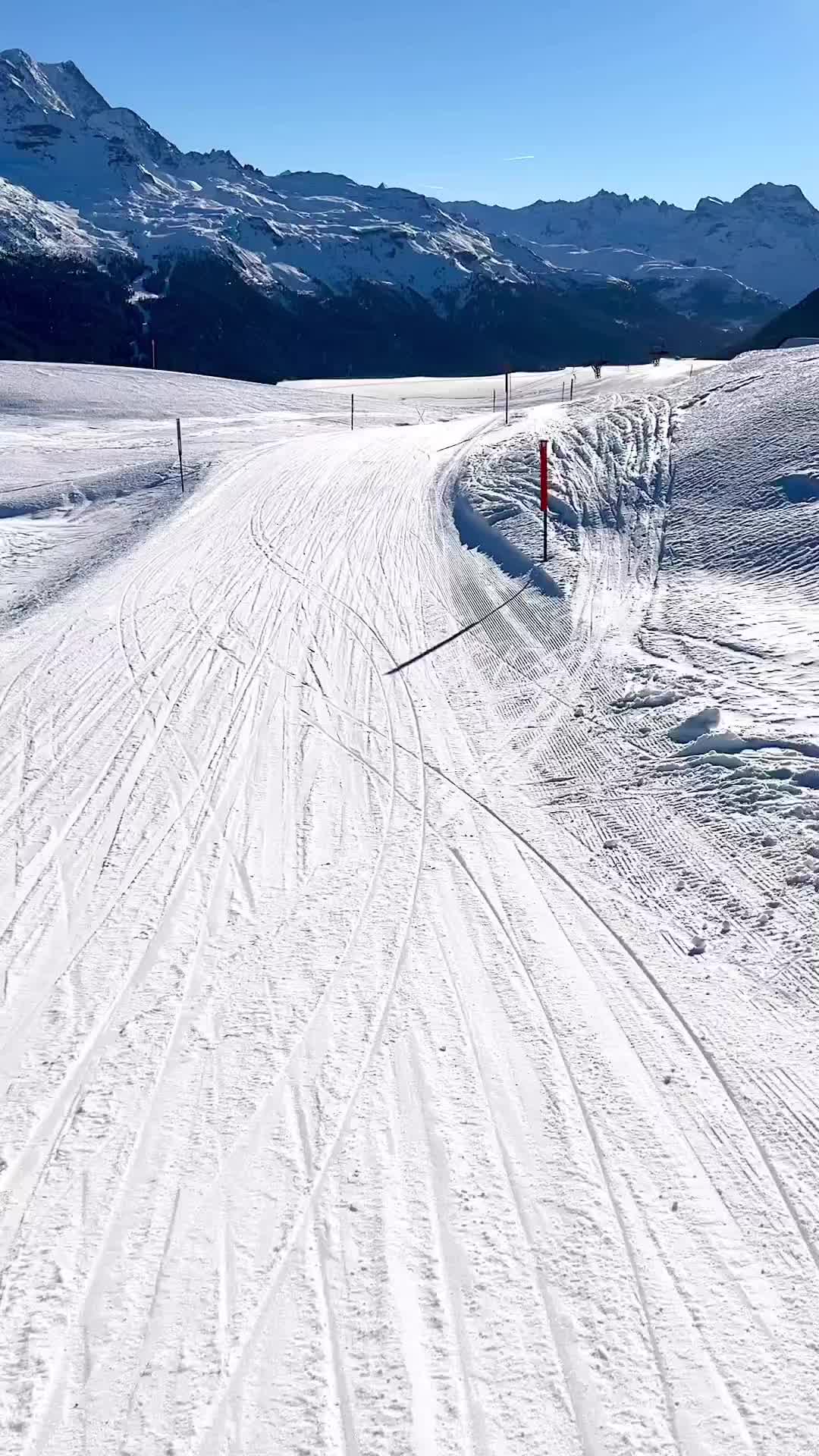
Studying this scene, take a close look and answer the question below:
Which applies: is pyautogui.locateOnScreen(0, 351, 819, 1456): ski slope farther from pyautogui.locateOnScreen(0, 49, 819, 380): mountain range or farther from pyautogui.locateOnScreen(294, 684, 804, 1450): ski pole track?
pyautogui.locateOnScreen(0, 49, 819, 380): mountain range

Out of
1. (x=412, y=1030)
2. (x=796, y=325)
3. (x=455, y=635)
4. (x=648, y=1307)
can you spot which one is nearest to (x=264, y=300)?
(x=796, y=325)

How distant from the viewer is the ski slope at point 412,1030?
330 cm

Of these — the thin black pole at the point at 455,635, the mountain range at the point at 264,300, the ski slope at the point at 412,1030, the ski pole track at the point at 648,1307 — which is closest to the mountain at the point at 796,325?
the mountain range at the point at 264,300

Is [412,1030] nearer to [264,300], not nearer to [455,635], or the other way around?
[455,635]

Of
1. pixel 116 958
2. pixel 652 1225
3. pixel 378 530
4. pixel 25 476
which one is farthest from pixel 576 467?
pixel 652 1225

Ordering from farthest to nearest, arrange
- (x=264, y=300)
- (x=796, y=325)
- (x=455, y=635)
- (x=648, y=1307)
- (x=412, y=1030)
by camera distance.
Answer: (x=264, y=300)
(x=796, y=325)
(x=455, y=635)
(x=412, y=1030)
(x=648, y=1307)

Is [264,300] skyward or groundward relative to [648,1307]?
skyward

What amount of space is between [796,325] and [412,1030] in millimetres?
128656

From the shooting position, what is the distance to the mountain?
112 meters

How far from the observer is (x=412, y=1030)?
4.89 meters

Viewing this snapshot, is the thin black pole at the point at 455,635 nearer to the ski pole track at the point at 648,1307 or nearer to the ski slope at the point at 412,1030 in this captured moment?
the ski slope at the point at 412,1030

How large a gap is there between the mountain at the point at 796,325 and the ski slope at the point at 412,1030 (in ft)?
369

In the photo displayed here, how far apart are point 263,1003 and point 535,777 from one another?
3287 mm

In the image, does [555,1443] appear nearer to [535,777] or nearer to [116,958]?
[116,958]
